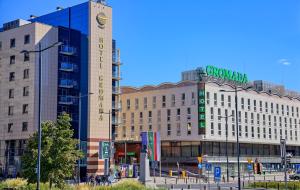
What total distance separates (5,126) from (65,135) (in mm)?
40595

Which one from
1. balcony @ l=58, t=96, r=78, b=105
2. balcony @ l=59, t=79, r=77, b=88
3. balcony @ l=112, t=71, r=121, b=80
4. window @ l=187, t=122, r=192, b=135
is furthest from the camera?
window @ l=187, t=122, r=192, b=135

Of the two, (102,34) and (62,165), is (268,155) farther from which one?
(62,165)

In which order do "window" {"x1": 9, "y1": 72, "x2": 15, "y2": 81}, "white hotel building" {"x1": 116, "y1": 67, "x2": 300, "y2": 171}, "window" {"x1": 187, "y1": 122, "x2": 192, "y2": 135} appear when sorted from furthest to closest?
"white hotel building" {"x1": 116, "y1": 67, "x2": 300, "y2": 171} → "window" {"x1": 187, "y1": 122, "x2": 192, "y2": 135} → "window" {"x1": 9, "y1": 72, "x2": 15, "y2": 81}

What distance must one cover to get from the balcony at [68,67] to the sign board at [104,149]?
13.0 m

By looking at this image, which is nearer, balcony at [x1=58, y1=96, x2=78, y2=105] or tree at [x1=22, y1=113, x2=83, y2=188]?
tree at [x1=22, y1=113, x2=83, y2=188]

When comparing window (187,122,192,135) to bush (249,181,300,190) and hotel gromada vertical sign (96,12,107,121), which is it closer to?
hotel gromada vertical sign (96,12,107,121)

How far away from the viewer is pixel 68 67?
3113 inches

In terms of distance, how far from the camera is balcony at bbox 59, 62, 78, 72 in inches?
3086

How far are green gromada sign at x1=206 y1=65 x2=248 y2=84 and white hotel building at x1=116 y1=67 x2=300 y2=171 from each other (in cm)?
149

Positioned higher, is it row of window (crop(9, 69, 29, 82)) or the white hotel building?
row of window (crop(9, 69, 29, 82))

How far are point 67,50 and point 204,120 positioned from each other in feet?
106

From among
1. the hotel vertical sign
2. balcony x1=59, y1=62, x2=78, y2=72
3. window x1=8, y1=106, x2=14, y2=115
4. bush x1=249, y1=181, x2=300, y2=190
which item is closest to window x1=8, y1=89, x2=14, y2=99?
window x1=8, y1=106, x2=14, y2=115

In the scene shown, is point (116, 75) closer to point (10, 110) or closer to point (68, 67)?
point (68, 67)

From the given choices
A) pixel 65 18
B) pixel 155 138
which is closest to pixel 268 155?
pixel 155 138
